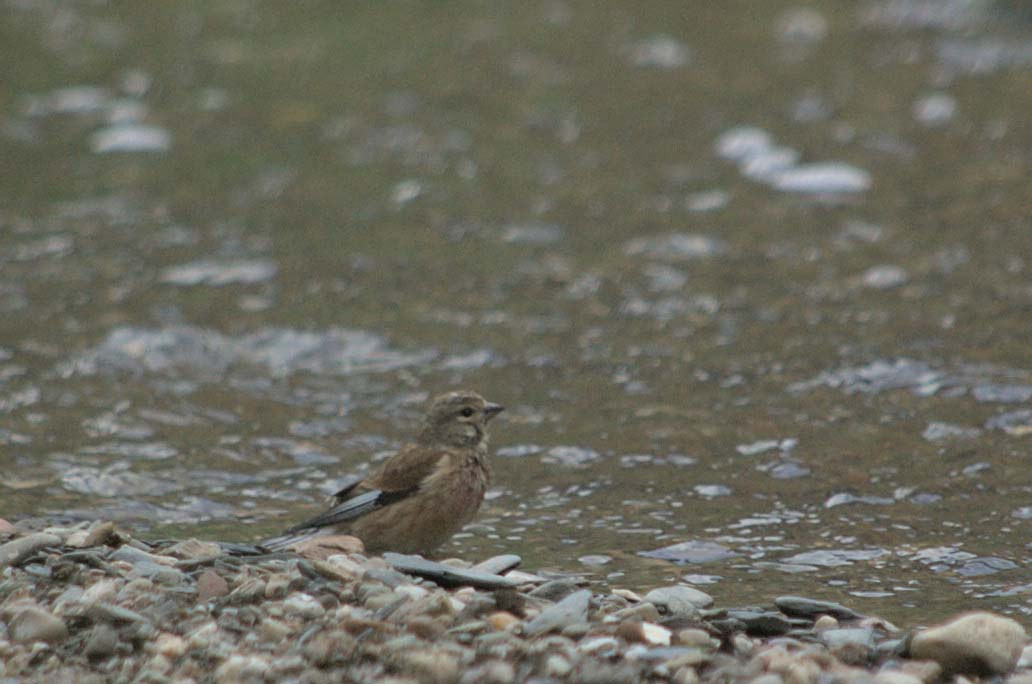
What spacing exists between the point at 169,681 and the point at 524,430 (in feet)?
12.7

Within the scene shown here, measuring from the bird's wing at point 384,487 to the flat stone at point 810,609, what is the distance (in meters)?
2.05

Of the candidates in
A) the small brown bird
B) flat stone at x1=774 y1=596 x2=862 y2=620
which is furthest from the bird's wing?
flat stone at x1=774 y1=596 x2=862 y2=620

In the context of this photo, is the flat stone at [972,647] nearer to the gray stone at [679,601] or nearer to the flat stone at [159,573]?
the gray stone at [679,601]

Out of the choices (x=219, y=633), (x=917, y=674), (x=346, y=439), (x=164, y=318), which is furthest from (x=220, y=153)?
(x=917, y=674)

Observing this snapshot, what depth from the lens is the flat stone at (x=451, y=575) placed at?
589 centimetres

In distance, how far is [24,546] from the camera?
6.01 m

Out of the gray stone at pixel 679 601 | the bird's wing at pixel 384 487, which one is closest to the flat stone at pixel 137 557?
the bird's wing at pixel 384 487

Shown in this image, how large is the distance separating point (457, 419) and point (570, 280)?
3171 mm

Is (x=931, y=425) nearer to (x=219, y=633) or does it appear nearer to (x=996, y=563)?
(x=996, y=563)

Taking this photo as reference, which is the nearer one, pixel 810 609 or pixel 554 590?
pixel 810 609

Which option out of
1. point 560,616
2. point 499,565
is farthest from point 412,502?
point 560,616

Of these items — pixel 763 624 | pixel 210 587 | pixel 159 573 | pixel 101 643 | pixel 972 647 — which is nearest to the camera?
pixel 972 647

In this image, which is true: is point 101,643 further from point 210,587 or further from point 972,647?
point 972,647

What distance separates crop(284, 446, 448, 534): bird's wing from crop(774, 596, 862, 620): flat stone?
6.73 feet
